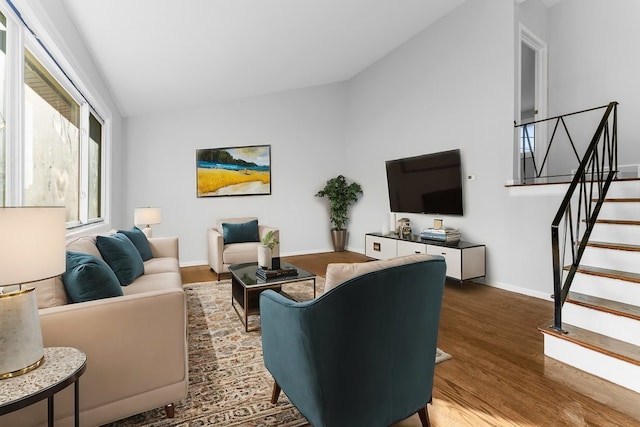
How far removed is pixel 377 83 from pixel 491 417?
5525 mm

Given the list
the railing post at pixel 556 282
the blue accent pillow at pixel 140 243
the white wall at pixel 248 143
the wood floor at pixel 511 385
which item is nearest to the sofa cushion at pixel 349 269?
the wood floor at pixel 511 385

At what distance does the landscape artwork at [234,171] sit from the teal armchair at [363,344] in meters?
4.76

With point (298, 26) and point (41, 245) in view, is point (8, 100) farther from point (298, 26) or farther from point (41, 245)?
point (298, 26)

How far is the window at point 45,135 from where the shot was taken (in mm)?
1983

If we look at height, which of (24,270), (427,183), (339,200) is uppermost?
(427,183)

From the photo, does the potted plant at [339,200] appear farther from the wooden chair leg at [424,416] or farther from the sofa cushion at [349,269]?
the sofa cushion at [349,269]

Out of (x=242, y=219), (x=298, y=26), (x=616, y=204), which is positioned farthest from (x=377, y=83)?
(x=616, y=204)

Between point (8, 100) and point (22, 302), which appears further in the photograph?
point (8, 100)

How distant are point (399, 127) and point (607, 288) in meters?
3.77

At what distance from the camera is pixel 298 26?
12.7 feet

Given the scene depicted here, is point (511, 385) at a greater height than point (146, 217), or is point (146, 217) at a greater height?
point (146, 217)

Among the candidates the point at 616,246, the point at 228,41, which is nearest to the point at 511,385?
the point at 616,246

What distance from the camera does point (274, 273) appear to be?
2959 mm

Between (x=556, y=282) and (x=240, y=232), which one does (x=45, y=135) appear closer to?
(x=240, y=232)
